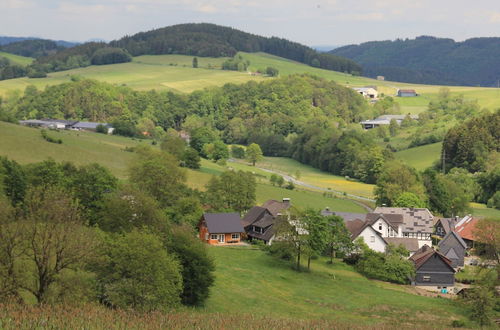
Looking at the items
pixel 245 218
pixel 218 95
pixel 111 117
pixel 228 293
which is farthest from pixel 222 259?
pixel 218 95

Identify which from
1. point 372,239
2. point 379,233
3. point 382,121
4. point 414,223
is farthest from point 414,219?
point 382,121

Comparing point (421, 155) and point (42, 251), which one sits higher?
point (42, 251)

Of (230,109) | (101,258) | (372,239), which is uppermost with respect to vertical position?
(101,258)

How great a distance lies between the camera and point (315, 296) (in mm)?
42375

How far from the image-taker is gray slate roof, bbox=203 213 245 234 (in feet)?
179

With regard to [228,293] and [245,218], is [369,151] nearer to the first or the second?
[245,218]

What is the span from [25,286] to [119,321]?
9.44m

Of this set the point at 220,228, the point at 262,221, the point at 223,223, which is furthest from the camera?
the point at 262,221

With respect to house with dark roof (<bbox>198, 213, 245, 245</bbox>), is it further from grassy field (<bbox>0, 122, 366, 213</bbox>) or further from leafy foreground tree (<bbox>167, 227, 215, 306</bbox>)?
leafy foreground tree (<bbox>167, 227, 215, 306</bbox>)

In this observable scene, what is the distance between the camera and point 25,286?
Answer: 28438 mm

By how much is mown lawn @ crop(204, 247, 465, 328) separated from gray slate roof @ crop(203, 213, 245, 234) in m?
3.40

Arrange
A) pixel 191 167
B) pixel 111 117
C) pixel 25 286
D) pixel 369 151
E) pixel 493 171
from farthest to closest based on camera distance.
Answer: pixel 111 117 < pixel 369 151 < pixel 493 171 < pixel 191 167 < pixel 25 286

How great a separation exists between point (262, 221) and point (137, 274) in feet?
89.9

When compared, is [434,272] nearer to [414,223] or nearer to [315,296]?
[315,296]
